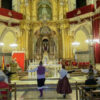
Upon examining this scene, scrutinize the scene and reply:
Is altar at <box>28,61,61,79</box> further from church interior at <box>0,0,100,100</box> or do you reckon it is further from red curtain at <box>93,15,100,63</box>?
red curtain at <box>93,15,100,63</box>

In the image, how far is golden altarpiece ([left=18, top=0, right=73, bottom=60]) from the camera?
57.2 ft

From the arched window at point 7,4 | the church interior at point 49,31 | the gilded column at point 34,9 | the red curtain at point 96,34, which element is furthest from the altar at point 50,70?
the arched window at point 7,4

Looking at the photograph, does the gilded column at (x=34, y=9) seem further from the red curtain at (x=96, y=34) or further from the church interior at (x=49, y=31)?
the red curtain at (x=96, y=34)

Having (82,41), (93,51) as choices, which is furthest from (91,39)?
(82,41)

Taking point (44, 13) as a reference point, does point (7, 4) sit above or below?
above

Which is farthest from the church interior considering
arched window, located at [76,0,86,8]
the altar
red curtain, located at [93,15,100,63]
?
the altar

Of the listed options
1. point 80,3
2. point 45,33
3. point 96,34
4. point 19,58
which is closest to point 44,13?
point 45,33

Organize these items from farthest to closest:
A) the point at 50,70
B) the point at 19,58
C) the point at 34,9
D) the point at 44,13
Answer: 1. the point at 34,9
2. the point at 44,13
3. the point at 19,58
4. the point at 50,70

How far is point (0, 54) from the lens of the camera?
16219 millimetres

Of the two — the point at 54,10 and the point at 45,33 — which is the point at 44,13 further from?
the point at 45,33

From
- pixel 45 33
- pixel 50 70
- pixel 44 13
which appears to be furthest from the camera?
pixel 44 13

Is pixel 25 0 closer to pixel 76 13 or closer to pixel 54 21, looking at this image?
pixel 54 21

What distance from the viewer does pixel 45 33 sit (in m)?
18.0

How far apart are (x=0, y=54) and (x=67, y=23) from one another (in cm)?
732
